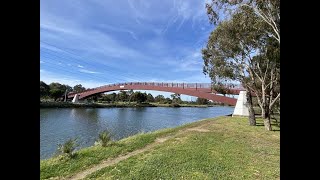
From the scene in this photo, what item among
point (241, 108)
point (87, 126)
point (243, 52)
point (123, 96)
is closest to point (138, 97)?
point (123, 96)

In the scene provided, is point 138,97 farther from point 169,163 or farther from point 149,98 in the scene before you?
point 169,163

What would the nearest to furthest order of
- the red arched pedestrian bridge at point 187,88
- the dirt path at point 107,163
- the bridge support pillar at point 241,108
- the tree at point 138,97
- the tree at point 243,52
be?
the dirt path at point 107,163
the tree at point 243,52
the bridge support pillar at point 241,108
the red arched pedestrian bridge at point 187,88
the tree at point 138,97

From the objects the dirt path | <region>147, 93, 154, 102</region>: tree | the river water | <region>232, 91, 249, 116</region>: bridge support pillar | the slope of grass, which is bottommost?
the river water

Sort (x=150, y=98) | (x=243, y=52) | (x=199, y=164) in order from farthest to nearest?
(x=150, y=98) → (x=243, y=52) → (x=199, y=164)

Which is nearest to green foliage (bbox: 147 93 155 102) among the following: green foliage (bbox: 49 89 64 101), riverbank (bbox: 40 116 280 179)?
green foliage (bbox: 49 89 64 101)

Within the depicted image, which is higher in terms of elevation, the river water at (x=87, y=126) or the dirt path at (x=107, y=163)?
the dirt path at (x=107, y=163)

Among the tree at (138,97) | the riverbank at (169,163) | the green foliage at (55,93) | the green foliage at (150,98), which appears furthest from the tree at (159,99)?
the riverbank at (169,163)

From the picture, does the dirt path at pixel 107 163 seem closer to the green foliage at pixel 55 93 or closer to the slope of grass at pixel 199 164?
the slope of grass at pixel 199 164

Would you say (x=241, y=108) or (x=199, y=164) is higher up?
(x=241, y=108)

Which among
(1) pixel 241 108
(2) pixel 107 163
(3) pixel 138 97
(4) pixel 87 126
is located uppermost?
(3) pixel 138 97

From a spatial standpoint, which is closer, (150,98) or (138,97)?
(138,97)

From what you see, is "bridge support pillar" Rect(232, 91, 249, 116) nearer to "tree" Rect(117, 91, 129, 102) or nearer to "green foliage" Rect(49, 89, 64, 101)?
"green foliage" Rect(49, 89, 64, 101)

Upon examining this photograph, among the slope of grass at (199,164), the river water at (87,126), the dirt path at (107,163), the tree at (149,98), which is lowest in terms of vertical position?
the river water at (87,126)
